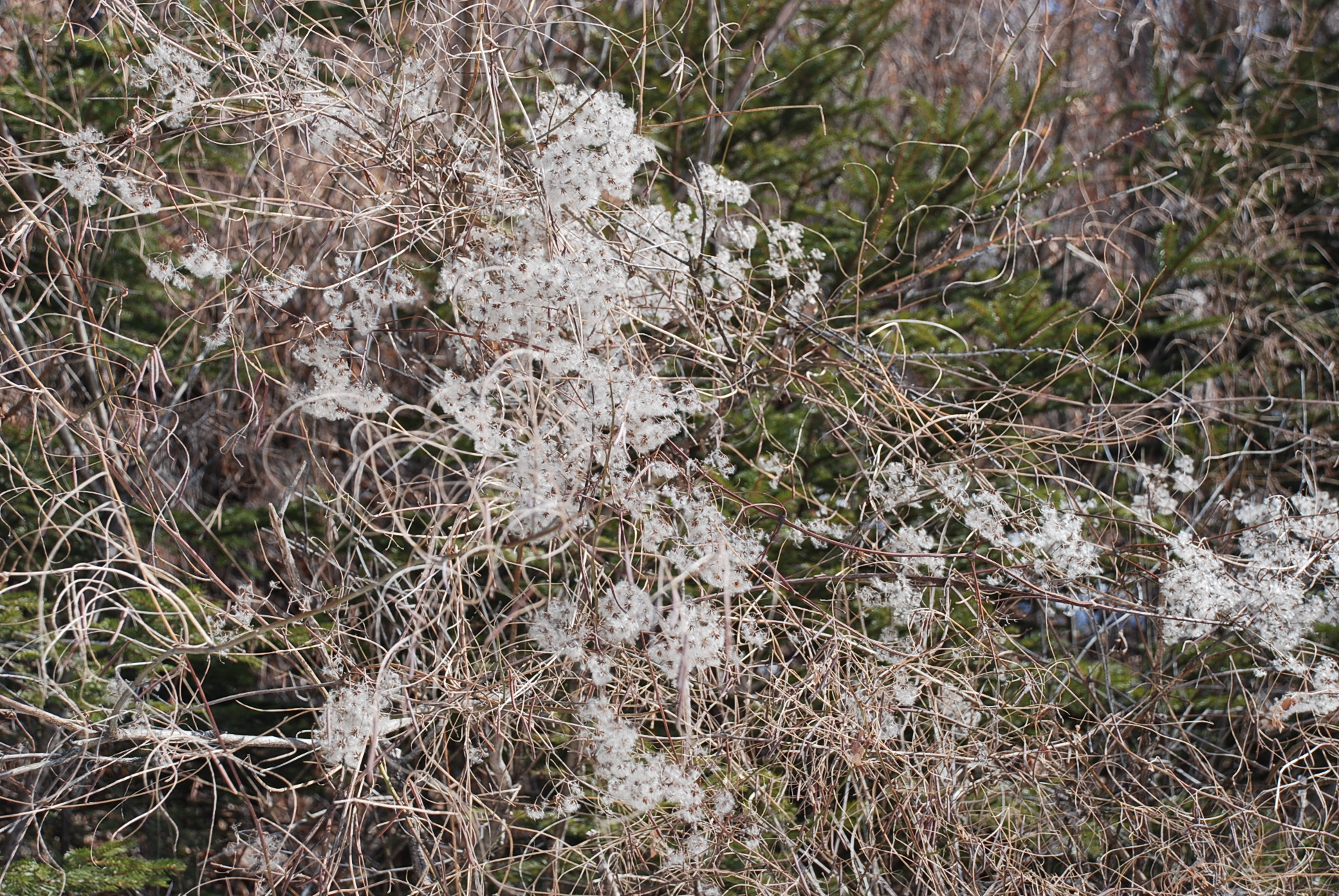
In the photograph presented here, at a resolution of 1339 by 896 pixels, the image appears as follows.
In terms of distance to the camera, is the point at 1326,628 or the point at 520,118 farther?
the point at 520,118

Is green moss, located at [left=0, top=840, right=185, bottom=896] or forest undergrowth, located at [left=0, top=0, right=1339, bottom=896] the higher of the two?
forest undergrowth, located at [left=0, top=0, right=1339, bottom=896]

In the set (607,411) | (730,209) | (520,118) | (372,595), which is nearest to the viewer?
(607,411)

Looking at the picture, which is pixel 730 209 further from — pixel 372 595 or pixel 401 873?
pixel 401 873

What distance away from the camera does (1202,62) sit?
3.62 meters

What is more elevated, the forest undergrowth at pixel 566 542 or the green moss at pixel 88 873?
the forest undergrowth at pixel 566 542

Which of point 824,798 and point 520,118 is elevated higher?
point 520,118

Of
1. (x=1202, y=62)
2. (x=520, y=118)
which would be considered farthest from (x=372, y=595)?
(x=1202, y=62)

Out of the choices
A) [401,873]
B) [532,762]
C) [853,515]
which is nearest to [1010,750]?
[853,515]

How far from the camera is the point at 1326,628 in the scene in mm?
1830

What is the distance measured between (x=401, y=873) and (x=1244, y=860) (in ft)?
4.50

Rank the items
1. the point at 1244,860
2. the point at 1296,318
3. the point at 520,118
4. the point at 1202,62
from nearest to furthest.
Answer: the point at 1244,860 < the point at 520,118 < the point at 1296,318 < the point at 1202,62

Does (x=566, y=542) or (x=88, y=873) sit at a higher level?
(x=566, y=542)

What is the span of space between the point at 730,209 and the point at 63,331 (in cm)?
134

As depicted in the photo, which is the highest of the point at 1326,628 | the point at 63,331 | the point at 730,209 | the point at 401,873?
the point at 730,209
